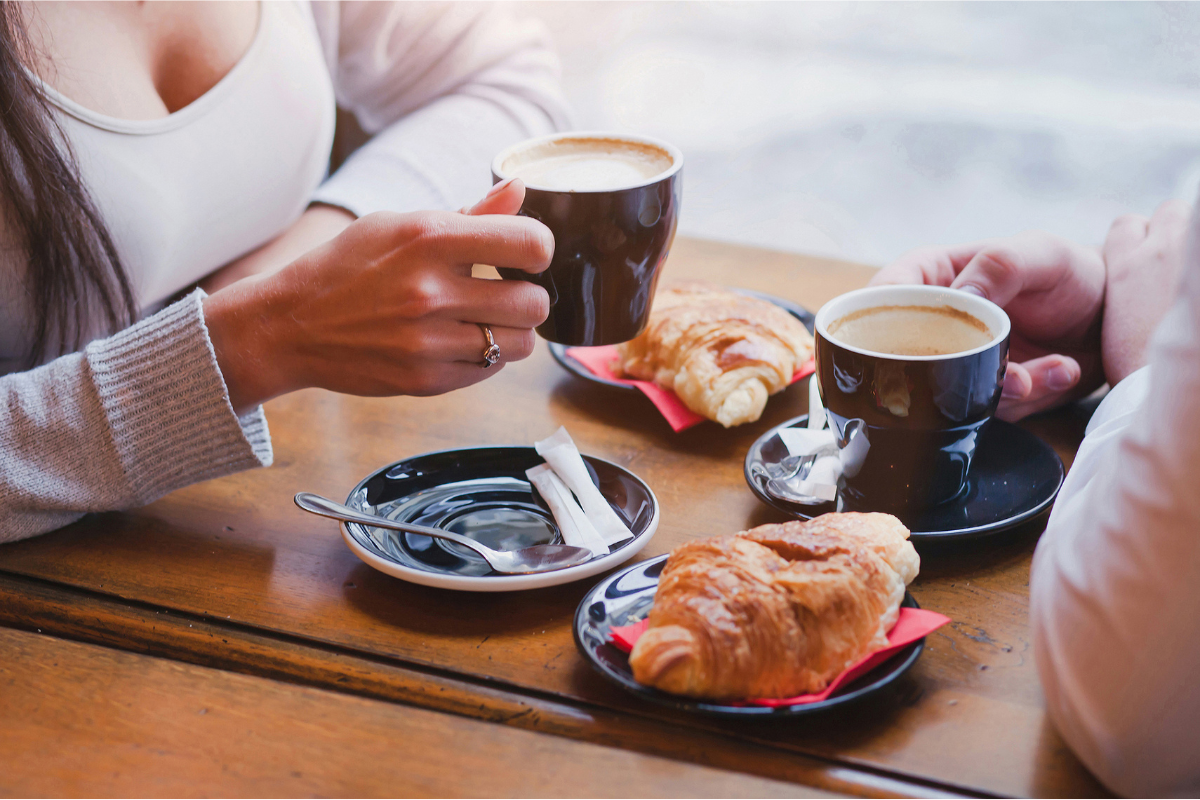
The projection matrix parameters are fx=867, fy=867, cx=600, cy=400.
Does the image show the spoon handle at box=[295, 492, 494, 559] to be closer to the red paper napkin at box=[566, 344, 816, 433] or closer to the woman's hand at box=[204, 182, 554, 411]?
the woman's hand at box=[204, 182, 554, 411]

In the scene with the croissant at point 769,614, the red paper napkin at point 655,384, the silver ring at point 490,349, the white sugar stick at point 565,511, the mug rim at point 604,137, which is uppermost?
the mug rim at point 604,137

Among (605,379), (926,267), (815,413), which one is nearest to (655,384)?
(605,379)

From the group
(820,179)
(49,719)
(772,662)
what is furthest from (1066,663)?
(820,179)

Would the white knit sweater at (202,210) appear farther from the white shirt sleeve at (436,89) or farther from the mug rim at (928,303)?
the mug rim at (928,303)

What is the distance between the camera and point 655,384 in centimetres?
87

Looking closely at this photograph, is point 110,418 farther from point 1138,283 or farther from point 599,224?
point 1138,283

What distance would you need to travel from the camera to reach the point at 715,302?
95 centimetres

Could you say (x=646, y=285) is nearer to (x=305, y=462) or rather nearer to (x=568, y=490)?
(x=568, y=490)

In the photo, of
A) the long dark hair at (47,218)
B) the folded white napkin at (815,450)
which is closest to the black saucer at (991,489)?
the folded white napkin at (815,450)

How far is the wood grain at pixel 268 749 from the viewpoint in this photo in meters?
0.45

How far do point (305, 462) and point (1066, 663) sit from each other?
61 cm

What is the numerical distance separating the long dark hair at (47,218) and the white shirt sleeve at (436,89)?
1.25ft

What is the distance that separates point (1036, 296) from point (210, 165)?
897 mm

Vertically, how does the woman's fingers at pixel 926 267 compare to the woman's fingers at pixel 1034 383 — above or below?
above
